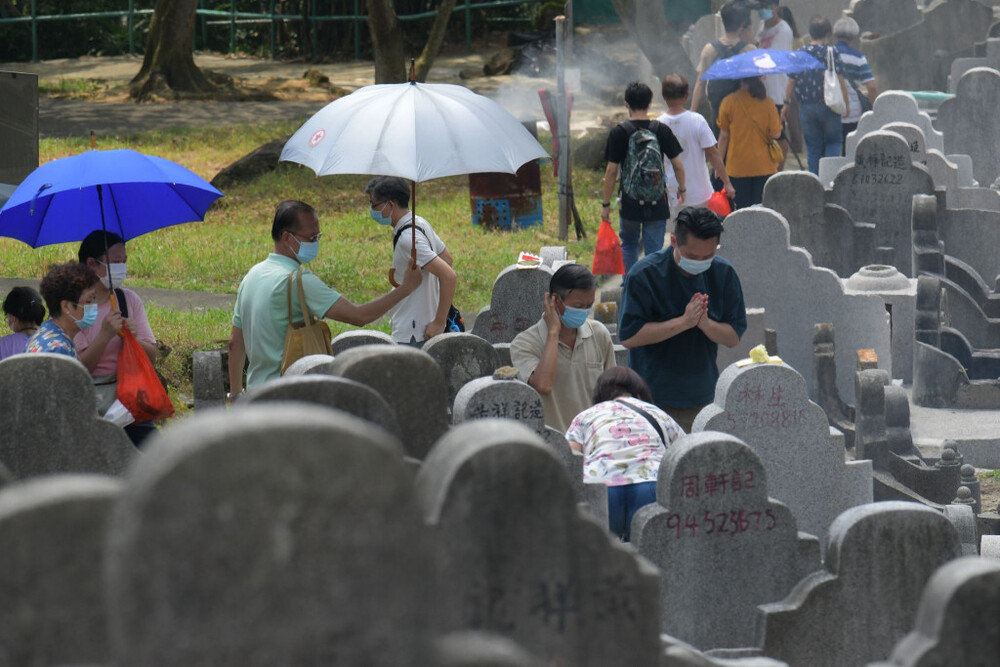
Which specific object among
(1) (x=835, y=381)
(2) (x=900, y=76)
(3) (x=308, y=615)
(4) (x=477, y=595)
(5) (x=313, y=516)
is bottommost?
(1) (x=835, y=381)

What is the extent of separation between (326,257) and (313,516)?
11566 mm

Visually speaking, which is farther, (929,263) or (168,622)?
(929,263)

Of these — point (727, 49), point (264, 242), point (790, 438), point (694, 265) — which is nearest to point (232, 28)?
point (264, 242)

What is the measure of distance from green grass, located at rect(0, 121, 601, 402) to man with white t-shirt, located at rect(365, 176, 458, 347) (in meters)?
2.70

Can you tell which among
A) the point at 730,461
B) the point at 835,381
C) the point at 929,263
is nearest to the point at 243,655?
Result: the point at 730,461

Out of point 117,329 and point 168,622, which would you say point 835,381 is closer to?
point 117,329

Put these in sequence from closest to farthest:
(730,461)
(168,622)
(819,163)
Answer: (168,622)
(730,461)
(819,163)

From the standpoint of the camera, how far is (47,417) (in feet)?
15.3

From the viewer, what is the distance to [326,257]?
1374 centimetres

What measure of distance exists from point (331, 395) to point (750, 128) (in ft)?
28.3

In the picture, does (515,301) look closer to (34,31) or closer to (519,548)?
(519,548)

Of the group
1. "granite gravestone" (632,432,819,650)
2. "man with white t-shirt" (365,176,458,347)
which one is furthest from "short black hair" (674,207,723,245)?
A: "granite gravestone" (632,432,819,650)

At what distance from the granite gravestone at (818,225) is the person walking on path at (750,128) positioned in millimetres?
817

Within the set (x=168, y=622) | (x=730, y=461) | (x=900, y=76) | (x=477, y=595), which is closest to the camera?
(x=168, y=622)
